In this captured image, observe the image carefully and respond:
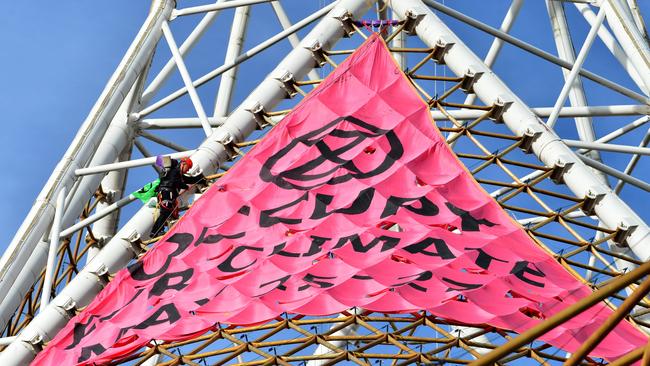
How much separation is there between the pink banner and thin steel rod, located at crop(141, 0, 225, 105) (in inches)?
266

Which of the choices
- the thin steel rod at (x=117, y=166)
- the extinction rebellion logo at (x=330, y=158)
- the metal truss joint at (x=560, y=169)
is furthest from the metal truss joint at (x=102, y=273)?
the metal truss joint at (x=560, y=169)

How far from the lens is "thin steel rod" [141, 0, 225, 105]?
4072 centimetres

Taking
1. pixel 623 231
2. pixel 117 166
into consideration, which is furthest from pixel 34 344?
pixel 623 231

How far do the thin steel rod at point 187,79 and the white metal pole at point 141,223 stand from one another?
101 centimetres

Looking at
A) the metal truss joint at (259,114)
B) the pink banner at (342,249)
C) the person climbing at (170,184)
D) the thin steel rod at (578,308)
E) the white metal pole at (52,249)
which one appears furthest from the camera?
the metal truss joint at (259,114)

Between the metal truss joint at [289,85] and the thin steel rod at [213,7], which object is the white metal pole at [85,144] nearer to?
the thin steel rod at [213,7]

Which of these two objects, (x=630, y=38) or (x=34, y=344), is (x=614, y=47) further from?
(x=34, y=344)

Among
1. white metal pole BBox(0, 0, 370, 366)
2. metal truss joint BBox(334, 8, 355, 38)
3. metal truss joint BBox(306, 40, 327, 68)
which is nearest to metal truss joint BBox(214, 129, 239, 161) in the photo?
white metal pole BBox(0, 0, 370, 366)

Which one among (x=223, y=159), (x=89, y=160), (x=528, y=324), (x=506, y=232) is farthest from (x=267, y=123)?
(x=528, y=324)

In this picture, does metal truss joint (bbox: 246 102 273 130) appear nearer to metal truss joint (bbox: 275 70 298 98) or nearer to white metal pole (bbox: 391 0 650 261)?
metal truss joint (bbox: 275 70 298 98)

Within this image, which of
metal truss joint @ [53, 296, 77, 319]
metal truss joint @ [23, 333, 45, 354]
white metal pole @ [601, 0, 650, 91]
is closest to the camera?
metal truss joint @ [23, 333, 45, 354]

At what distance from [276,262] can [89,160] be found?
928 centimetres

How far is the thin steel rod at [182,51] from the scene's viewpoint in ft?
134

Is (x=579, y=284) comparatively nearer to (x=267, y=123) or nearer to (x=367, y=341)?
(x=367, y=341)
